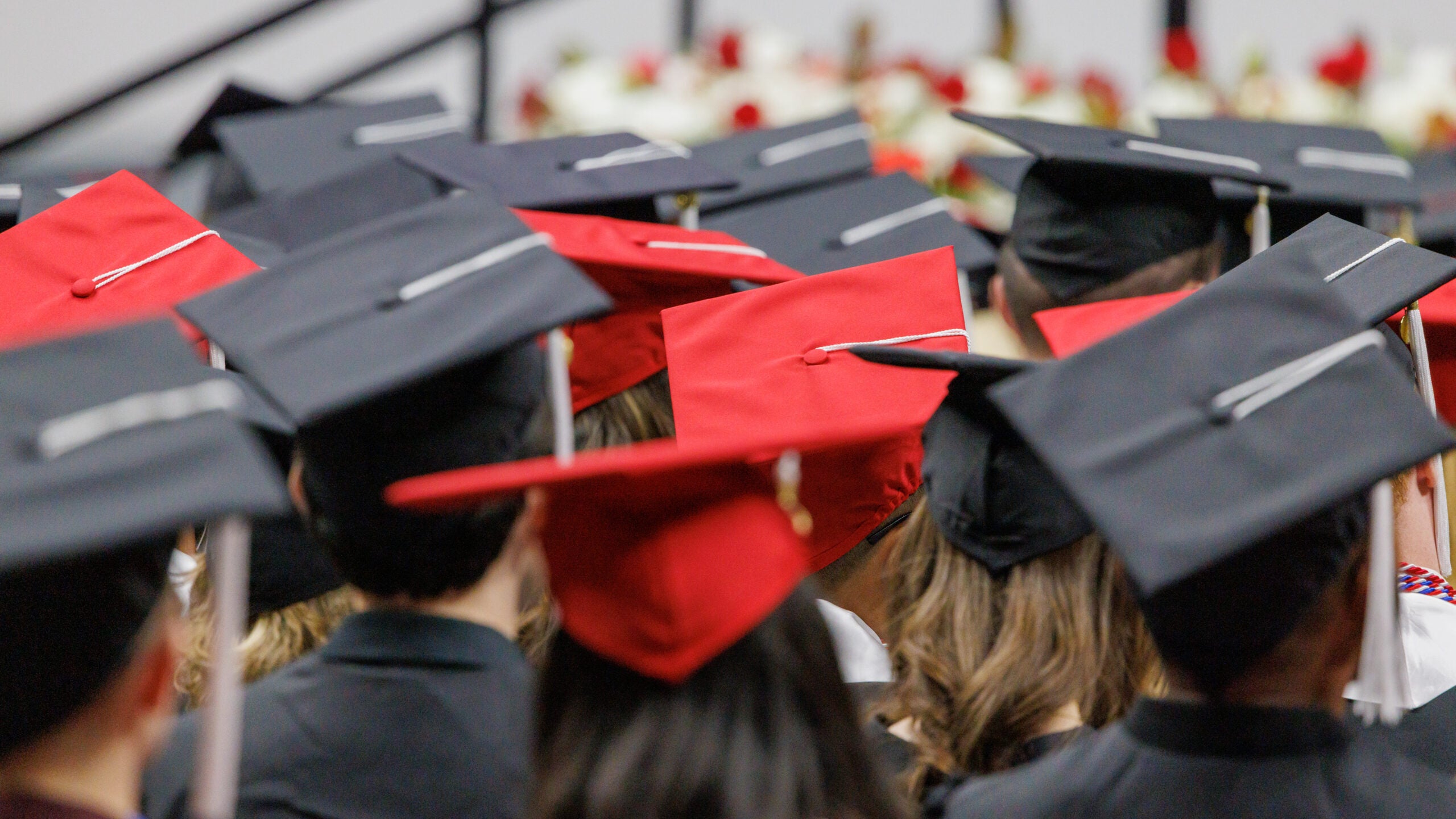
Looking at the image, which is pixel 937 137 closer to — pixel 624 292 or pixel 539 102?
pixel 539 102

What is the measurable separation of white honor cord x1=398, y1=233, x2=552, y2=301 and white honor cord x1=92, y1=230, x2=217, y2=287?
2.74ft

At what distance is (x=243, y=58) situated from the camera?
6453mm

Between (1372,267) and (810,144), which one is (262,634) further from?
(810,144)

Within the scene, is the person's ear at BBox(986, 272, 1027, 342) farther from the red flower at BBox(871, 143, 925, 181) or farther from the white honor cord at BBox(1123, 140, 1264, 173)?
the red flower at BBox(871, 143, 925, 181)

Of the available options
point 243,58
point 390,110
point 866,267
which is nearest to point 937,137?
point 390,110

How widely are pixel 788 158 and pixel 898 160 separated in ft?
3.74

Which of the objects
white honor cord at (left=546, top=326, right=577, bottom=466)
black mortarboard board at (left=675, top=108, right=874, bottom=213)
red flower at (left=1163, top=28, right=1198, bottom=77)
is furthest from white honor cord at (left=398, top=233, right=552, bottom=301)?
red flower at (left=1163, top=28, right=1198, bottom=77)

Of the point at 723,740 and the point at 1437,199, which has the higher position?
the point at 723,740

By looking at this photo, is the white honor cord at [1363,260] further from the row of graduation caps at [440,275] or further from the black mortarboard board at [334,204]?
the black mortarboard board at [334,204]

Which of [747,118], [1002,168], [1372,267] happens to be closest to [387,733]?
[1372,267]

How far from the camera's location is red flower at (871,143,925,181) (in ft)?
14.6

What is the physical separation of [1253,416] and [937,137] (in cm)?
362

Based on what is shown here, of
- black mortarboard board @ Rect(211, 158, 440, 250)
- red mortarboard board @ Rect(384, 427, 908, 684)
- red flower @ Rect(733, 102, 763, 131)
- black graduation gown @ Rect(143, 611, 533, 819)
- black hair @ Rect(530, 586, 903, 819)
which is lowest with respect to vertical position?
red flower @ Rect(733, 102, 763, 131)

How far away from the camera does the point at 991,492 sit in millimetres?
1877
